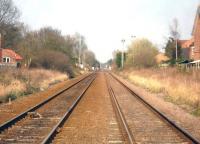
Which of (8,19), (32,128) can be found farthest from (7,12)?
(32,128)

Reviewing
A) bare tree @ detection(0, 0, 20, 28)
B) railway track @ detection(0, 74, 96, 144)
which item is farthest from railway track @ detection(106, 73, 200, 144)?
bare tree @ detection(0, 0, 20, 28)

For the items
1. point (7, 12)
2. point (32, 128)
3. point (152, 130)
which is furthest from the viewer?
point (7, 12)

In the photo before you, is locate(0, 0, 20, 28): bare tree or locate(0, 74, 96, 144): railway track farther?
locate(0, 0, 20, 28): bare tree

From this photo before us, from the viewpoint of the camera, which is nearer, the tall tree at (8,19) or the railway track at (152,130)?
the railway track at (152,130)

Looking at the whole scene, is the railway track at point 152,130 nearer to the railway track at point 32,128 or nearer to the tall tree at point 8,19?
the railway track at point 32,128

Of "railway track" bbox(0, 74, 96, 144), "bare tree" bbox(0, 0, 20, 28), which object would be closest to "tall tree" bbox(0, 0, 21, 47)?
"bare tree" bbox(0, 0, 20, 28)

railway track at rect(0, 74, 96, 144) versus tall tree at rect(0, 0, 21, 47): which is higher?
tall tree at rect(0, 0, 21, 47)

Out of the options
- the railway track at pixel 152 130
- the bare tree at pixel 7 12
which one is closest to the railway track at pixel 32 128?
the railway track at pixel 152 130

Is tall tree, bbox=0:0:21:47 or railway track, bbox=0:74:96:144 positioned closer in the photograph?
railway track, bbox=0:74:96:144

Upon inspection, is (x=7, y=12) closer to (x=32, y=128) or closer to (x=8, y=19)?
(x=8, y=19)

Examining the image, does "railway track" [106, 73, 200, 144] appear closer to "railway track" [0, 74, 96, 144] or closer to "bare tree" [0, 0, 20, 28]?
"railway track" [0, 74, 96, 144]

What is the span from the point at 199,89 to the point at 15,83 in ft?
43.3

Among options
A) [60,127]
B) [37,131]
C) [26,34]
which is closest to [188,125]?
[60,127]

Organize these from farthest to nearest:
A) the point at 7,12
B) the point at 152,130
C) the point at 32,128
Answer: the point at 7,12
the point at 32,128
the point at 152,130
